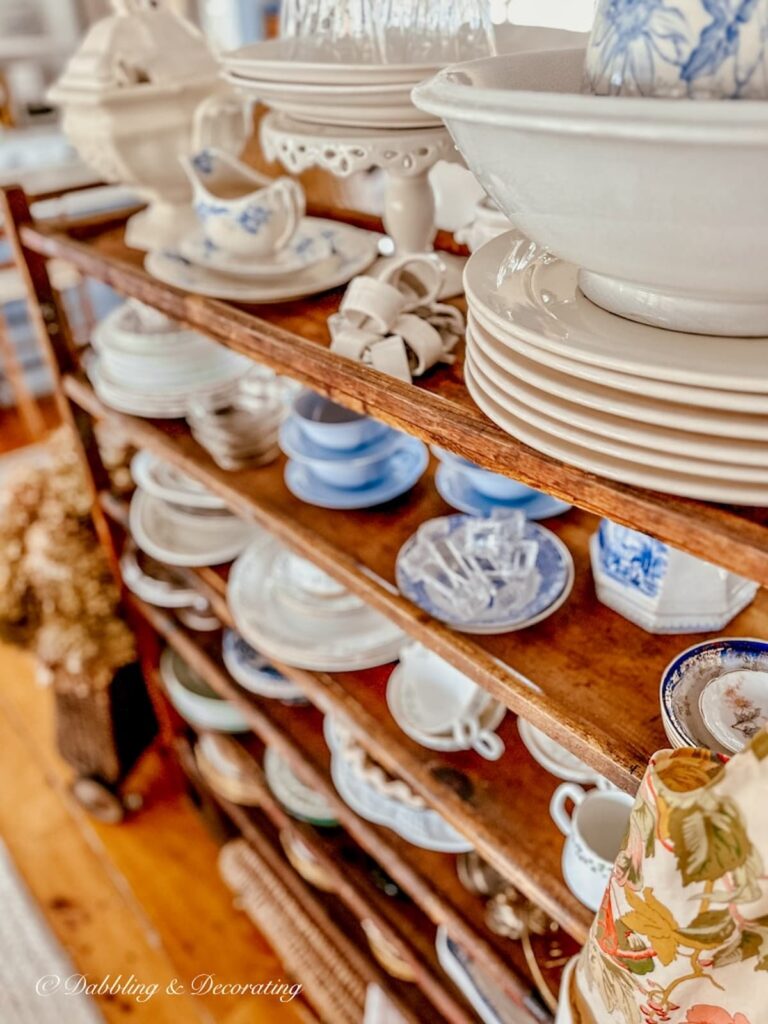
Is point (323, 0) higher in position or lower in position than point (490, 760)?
higher

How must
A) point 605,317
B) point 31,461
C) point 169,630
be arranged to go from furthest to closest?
1. point 31,461
2. point 169,630
3. point 605,317

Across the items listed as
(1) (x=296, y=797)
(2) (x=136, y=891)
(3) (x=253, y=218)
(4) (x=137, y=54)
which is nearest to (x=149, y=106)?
(4) (x=137, y=54)

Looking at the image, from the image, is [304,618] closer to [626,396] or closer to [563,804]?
[563,804]

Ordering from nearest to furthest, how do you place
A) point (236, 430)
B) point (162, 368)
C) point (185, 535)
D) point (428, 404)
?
1. point (428, 404)
2. point (236, 430)
3. point (162, 368)
4. point (185, 535)

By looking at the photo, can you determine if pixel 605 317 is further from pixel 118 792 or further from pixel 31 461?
pixel 31 461

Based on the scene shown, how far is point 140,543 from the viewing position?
1.20 m

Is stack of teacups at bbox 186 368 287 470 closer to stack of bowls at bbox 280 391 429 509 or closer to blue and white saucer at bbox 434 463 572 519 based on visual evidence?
stack of bowls at bbox 280 391 429 509

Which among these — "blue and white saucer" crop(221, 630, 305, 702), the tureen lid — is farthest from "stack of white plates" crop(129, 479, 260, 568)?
the tureen lid

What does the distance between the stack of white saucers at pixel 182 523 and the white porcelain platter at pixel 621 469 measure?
778 mm

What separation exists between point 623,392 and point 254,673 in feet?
2.82

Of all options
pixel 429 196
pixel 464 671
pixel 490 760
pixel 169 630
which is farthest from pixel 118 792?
pixel 429 196

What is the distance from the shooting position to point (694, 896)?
1.16 ft

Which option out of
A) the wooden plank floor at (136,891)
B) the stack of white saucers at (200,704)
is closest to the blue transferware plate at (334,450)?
the stack of white saucers at (200,704)

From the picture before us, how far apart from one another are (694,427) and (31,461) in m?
2.75
